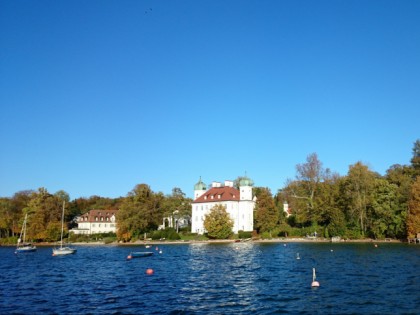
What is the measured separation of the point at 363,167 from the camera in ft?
290

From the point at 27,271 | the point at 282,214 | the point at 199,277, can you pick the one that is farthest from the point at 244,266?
the point at 282,214

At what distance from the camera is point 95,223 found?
449ft

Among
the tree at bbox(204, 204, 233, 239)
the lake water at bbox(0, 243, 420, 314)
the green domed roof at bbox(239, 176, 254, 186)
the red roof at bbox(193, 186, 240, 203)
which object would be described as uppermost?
the green domed roof at bbox(239, 176, 254, 186)

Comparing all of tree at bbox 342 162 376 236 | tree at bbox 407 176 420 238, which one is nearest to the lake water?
tree at bbox 407 176 420 238

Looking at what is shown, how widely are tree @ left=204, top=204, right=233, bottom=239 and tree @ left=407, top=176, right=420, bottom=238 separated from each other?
135 feet

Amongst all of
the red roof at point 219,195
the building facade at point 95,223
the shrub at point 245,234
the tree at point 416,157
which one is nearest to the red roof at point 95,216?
the building facade at point 95,223

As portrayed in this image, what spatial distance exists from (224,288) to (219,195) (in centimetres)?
8280

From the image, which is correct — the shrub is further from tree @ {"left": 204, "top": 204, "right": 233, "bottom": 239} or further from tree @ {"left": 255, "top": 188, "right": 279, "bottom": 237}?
tree @ {"left": 255, "top": 188, "right": 279, "bottom": 237}

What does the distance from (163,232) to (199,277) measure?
2702 inches

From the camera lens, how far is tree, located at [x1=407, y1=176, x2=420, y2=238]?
74938 millimetres

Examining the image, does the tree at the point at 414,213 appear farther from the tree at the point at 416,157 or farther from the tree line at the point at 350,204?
the tree at the point at 416,157

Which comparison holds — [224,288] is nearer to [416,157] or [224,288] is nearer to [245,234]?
[245,234]

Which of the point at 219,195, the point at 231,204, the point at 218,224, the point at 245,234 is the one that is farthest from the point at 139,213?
the point at 245,234

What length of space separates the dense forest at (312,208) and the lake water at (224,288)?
115ft
